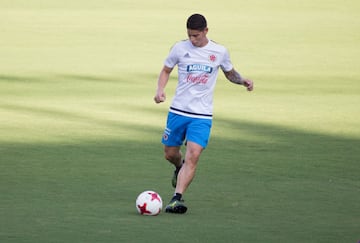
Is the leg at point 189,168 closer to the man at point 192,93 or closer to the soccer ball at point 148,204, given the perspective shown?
the man at point 192,93

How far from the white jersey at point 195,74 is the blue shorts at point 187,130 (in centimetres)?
6

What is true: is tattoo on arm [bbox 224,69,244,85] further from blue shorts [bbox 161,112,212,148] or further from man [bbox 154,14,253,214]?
blue shorts [bbox 161,112,212,148]

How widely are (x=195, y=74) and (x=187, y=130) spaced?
577mm

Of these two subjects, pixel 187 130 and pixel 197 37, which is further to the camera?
pixel 187 130

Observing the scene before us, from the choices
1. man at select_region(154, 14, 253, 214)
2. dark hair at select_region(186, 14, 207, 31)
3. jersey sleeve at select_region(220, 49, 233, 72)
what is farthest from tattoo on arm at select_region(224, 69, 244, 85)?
dark hair at select_region(186, 14, 207, 31)

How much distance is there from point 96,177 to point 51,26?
26.6m

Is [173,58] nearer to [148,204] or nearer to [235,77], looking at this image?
[235,77]

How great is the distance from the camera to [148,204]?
1109cm

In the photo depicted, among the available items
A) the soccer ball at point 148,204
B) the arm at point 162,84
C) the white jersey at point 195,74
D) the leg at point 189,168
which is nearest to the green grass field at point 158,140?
the soccer ball at point 148,204

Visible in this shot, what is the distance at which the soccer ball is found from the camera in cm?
1109

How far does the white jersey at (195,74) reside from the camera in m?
11.7

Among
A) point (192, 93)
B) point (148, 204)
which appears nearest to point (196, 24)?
point (192, 93)

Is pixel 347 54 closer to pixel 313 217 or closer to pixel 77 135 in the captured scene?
pixel 77 135

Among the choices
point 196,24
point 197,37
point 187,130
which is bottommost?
point 187,130
